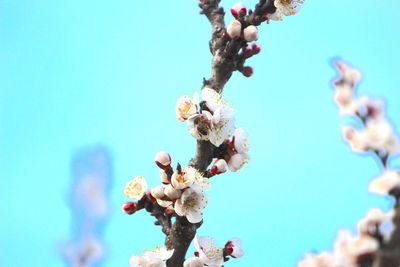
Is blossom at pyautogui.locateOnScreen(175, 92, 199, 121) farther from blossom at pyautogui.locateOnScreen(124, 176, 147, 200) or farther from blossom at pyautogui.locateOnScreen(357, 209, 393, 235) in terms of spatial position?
blossom at pyautogui.locateOnScreen(357, 209, 393, 235)

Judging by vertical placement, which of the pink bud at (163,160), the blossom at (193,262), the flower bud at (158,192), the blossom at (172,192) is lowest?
the blossom at (193,262)

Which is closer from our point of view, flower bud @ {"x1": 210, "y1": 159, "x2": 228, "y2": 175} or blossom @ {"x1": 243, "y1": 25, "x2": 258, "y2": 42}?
flower bud @ {"x1": 210, "y1": 159, "x2": 228, "y2": 175}

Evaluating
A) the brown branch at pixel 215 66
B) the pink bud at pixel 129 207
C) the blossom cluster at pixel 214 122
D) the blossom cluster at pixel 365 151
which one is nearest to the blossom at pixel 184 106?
the blossom cluster at pixel 214 122

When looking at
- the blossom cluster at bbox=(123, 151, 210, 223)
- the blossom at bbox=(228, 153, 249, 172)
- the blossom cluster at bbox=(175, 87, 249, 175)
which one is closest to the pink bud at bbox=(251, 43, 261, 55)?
the blossom cluster at bbox=(175, 87, 249, 175)

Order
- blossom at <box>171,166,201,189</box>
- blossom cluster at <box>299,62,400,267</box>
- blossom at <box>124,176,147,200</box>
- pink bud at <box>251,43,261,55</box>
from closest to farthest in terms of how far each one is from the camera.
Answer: blossom cluster at <box>299,62,400,267</box> < blossom at <box>171,166,201,189</box> < blossom at <box>124,176,147,200</box> < pink bud at <box>251,43,261,55</box>

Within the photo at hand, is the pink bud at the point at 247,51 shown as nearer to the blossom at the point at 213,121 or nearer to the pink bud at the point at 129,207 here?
the blossom at the point at 213,121
